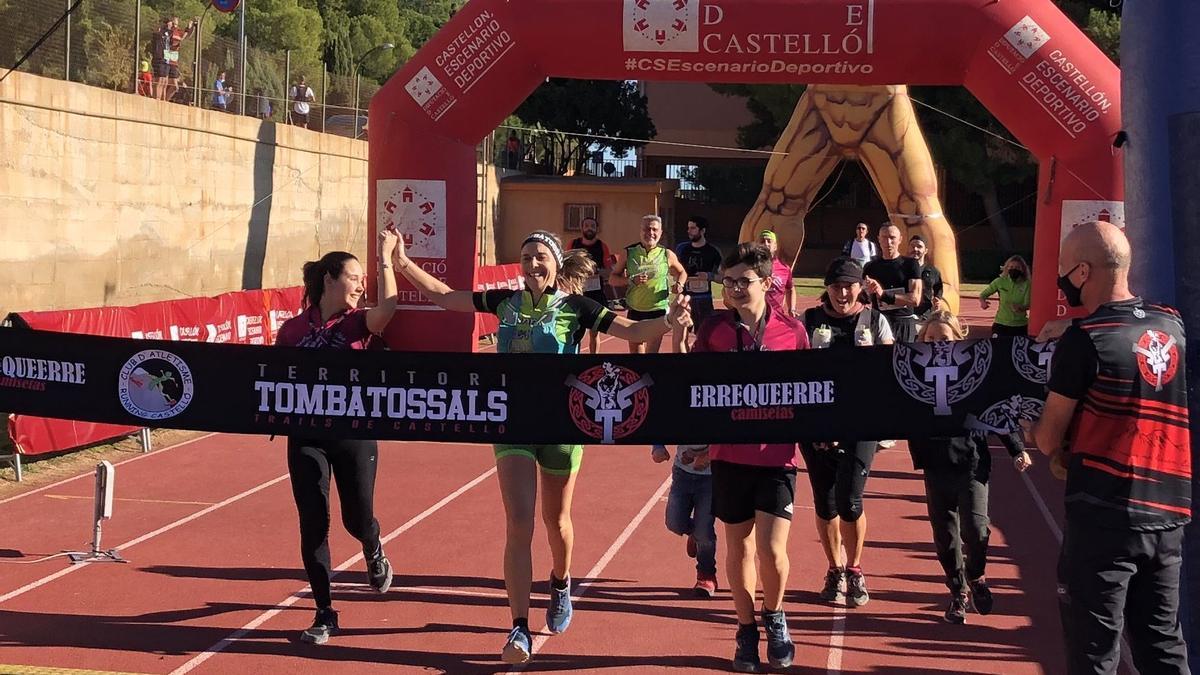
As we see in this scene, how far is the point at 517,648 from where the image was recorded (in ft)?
19.6

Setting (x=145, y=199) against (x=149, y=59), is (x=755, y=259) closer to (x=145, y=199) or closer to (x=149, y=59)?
(x=145, y=199)

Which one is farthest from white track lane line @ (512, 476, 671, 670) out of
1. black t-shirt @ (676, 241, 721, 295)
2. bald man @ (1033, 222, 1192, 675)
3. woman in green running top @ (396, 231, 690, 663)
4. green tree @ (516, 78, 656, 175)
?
green tree @ (516, 78, 656, 175)

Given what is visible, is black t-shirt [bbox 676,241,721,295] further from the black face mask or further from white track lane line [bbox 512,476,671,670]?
the black face mask

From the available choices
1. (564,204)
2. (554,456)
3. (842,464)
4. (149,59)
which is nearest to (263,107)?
(149,59)

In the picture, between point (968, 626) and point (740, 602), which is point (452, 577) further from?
point (968, 626)

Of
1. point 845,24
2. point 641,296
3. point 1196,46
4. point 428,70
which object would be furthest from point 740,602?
point 428,70

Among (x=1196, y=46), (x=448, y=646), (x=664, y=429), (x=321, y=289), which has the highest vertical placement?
(x=1196, y=46)

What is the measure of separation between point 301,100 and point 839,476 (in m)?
22.1

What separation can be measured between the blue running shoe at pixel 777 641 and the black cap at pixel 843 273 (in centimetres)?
190

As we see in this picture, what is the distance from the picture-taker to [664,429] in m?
5.88

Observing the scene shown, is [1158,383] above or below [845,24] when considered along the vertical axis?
below

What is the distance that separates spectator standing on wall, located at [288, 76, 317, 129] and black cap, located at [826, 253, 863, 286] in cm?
2020

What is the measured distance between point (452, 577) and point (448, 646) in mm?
1291

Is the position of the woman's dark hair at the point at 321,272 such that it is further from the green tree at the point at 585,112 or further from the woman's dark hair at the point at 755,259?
the green tree at the point at 585,112
